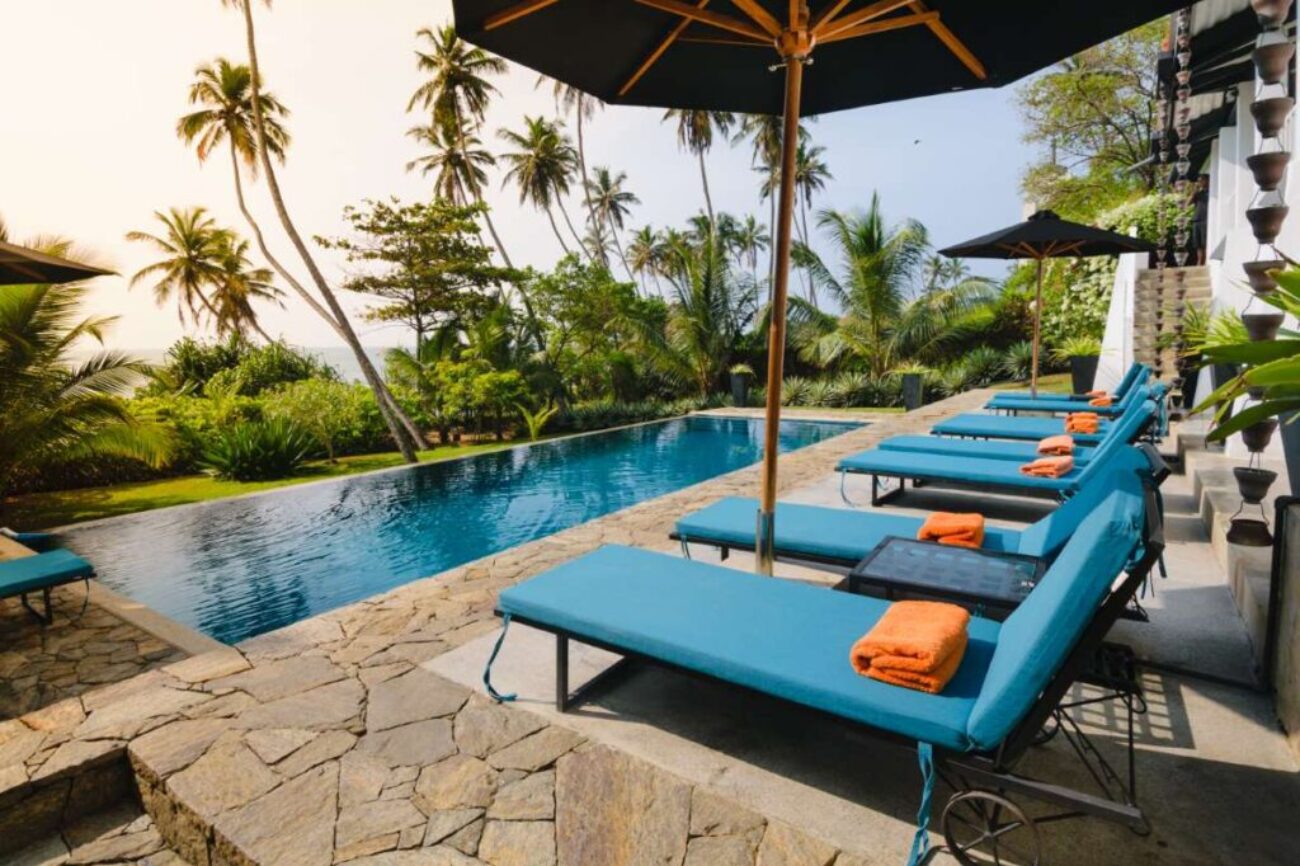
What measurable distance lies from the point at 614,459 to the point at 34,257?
847 cm

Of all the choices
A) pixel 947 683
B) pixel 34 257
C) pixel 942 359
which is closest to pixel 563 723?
pixel 947 683

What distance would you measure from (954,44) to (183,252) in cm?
3342

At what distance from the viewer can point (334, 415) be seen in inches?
523

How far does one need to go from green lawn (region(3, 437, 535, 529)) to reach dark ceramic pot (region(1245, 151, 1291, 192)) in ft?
38.0

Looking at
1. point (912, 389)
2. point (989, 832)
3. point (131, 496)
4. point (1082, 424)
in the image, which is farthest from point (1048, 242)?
point (131, 496)

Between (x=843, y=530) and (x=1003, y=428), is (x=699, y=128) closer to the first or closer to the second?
(x=1003, y=428)

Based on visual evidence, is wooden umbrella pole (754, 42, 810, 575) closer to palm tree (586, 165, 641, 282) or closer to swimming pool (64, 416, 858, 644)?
swimming pool (64, 416, 858, 644)

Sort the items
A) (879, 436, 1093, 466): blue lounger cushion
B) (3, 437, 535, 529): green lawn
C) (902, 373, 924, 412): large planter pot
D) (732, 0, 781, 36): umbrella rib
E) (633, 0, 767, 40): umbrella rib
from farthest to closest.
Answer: (902, 373, 924, 412): large planter pot → (3, 437, 535, 529): green lawn → (879, 436, 1093, 466): blue lounger cushion → (633, 0, 767, 40): umbrella rib → (732, 0, 781, 36): umbrella rib

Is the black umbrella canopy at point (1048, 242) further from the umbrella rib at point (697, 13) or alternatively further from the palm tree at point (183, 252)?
the palm tree at point (183, 252)

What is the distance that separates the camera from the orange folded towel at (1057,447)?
18.3 feet

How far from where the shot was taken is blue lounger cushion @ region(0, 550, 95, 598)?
3572mm

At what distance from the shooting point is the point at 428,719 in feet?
9.01

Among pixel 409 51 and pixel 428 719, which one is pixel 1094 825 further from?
pixel 409 51

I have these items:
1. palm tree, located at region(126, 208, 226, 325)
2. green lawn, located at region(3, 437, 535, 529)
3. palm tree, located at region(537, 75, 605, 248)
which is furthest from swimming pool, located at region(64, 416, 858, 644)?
palm tree, located at region(126, 208, 226, 325)
